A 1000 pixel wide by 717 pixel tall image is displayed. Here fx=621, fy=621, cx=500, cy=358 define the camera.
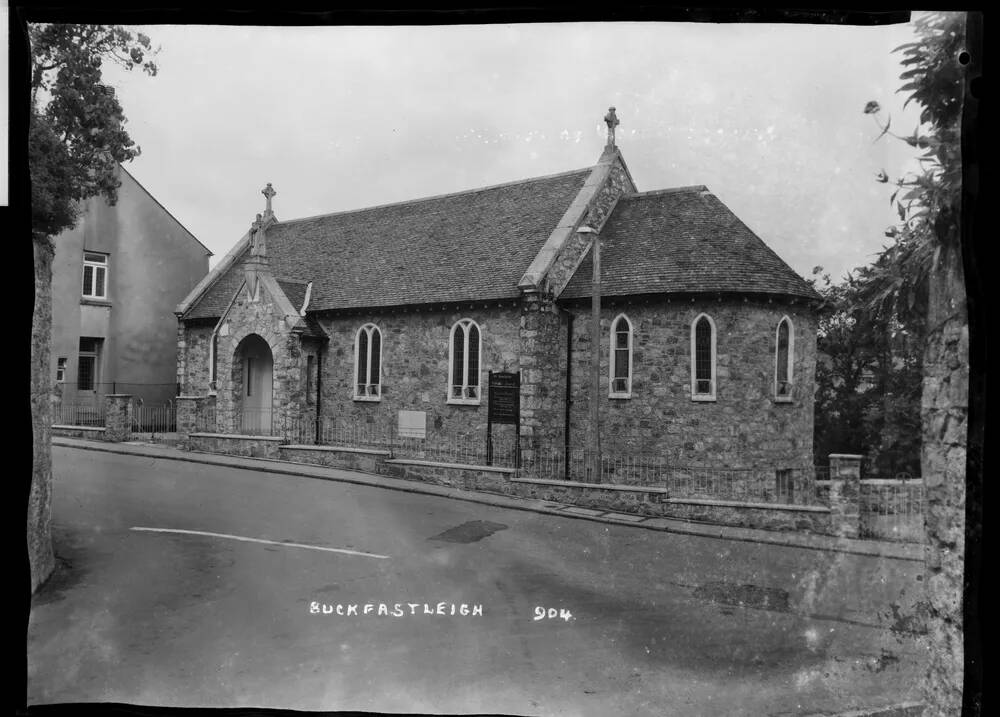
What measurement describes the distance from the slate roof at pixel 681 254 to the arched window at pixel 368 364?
4.88 ft

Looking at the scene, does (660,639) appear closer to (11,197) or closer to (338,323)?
(338,323)

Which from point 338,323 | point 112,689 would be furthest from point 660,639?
point 338,323

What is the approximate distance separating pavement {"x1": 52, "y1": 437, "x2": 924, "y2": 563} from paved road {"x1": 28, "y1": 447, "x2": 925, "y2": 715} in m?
0.06

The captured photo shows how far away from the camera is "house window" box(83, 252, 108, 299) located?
12.7 ft

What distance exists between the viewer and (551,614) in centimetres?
328

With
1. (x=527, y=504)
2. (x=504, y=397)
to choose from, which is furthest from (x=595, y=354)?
(x=527, y=504)

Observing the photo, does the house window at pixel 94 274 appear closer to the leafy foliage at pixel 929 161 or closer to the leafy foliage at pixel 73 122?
the leafy foliage at pixel 73 122

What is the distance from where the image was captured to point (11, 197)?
10.7 feet

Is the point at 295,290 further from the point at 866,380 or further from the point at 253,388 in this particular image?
the point at 866,380

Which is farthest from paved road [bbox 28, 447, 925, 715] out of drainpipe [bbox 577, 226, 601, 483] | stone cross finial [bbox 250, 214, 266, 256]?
stone cross finial [bbox 250, 214, 266, 256]

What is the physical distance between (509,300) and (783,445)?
100 inches

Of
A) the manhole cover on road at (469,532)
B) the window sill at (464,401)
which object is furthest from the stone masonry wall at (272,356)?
the manhole cover on road at (469,532)

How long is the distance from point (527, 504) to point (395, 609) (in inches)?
45.7

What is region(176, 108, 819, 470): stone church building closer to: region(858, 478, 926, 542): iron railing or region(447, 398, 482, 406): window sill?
region(447, 398, 482, 406): window sill
